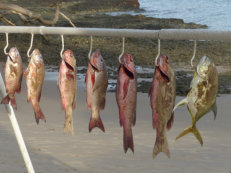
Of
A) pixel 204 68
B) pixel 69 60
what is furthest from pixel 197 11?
pixel 204 68

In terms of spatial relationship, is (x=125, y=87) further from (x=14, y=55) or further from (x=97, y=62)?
(x=14, y=55)

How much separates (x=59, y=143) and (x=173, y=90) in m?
8.78

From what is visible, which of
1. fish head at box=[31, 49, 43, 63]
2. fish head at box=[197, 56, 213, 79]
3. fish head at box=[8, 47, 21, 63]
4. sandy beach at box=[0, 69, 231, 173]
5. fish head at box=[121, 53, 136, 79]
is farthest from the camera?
sandy beach at box=[0, 69, 231, 173]

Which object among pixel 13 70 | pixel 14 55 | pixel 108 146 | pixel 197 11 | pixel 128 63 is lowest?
pixel 197 11

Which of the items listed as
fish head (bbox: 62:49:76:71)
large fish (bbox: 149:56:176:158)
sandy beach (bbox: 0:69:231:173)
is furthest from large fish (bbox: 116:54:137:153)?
sandy beach (bbox: 0:69:231:173)

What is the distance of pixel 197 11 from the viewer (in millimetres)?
62938

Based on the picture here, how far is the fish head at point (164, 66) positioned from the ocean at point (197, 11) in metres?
43.5

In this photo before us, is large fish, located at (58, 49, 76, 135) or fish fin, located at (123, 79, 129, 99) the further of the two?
large fish, located at (58, 49, 76, 135)

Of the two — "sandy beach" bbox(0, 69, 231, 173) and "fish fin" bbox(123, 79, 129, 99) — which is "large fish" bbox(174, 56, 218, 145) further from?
"sandy beach" bbox(0, 69, 231, 173)

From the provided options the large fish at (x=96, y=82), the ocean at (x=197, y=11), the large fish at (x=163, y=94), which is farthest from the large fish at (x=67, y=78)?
the ocean at (x=197, y=11)

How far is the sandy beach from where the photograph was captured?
1061cm

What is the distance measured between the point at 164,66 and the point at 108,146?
908 centimetres

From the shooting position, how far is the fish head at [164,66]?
3.44 m

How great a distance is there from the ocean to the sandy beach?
32.3 m
